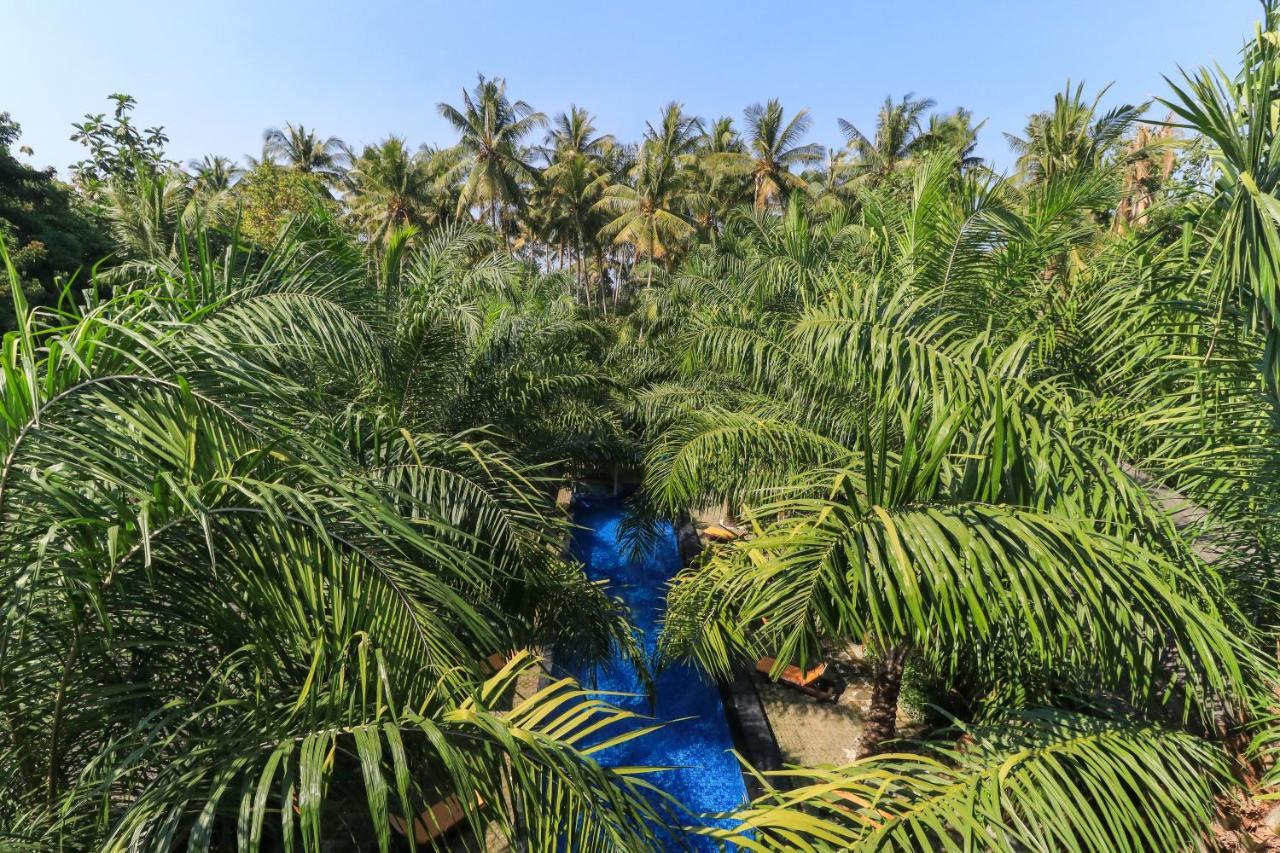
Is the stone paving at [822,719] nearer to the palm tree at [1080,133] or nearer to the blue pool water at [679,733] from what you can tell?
the blue pool water at [679,733]

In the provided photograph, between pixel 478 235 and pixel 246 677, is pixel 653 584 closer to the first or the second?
pixel 478 235

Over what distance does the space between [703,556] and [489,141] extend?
20.2 metres

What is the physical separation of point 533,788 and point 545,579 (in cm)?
236

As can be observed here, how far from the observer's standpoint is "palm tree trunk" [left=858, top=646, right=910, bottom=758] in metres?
3.46

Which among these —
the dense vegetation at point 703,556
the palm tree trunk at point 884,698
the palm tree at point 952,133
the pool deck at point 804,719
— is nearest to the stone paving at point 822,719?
the pool deck at point 804,719

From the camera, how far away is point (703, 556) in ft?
14.6

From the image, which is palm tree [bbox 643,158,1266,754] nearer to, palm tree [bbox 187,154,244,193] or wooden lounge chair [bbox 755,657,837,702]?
wooden lounge chair [bbox 755,657,837,702]

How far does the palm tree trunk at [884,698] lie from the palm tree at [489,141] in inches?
793

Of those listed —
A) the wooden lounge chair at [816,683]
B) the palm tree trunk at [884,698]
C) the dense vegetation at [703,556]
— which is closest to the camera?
the dense vegetation at [703,556]

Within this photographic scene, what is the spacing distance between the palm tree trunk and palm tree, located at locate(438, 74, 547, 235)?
20132mm

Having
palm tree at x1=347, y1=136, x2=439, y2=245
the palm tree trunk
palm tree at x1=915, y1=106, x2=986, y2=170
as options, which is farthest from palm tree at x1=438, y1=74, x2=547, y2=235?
the palm tree trunk

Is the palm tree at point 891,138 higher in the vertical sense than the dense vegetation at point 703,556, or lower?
higher

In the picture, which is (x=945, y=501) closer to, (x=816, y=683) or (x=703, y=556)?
(x=703, y=556)

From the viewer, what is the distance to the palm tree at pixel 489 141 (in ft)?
66.9
